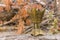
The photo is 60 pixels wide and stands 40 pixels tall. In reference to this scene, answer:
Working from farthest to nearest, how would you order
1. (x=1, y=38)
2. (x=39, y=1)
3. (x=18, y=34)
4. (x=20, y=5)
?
1. (x=39, y=1)
2. (x=20, y=5)
3. (x=18, y=34)
4. (x=1, y=38)

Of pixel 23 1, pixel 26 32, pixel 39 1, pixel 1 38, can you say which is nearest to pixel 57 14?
pixel 39 1

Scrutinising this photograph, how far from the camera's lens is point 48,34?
5.49 m

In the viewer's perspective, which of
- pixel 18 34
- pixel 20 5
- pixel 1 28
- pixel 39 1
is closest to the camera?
pixel 18 34

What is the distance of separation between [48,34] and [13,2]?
86.9 inches

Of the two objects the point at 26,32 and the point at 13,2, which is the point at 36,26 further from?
the point at 13,2

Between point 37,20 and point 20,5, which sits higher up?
point 20,5

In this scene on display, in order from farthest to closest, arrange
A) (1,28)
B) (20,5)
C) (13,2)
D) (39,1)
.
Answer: (39,1), (13,2), (20,5), (1,28)

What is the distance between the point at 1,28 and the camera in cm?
614

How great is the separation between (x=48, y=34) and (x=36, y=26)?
17.2 inches

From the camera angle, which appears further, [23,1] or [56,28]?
[23,1]

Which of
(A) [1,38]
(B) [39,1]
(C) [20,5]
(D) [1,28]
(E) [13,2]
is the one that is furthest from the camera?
(B) [39,1]

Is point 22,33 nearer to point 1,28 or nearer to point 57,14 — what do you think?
point 1,28

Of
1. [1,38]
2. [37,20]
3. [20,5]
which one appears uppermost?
[20,5]

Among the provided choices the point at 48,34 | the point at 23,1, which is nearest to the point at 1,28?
the point at 23,1
